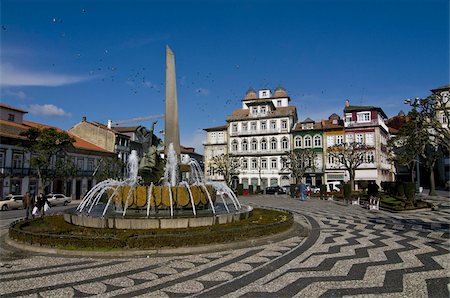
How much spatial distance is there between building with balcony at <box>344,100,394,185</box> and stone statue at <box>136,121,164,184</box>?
4323cm

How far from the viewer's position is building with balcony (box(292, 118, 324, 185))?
55.4 meters

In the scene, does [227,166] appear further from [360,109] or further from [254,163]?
[360,109]

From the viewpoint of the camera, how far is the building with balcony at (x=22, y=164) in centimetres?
3681

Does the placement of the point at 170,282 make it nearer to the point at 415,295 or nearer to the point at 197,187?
the point at 415,295

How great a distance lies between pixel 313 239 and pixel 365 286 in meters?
5.06

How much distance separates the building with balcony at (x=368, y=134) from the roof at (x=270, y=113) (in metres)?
9.07

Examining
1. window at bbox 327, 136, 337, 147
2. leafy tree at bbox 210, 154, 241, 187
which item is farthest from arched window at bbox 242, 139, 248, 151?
window at bbox 327, 136, 337, 147

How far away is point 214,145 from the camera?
207 ft

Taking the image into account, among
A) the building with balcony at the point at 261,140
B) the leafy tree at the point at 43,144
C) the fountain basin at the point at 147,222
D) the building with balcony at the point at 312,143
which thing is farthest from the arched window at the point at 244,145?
the fountain basin at the point at 147,222

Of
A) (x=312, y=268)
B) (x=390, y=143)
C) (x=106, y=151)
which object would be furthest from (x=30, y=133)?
(x=390, y=143)

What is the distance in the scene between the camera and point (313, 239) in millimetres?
11547

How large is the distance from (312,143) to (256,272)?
51.0m

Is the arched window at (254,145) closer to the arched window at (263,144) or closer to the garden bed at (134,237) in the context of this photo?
the arched window at (263,144)

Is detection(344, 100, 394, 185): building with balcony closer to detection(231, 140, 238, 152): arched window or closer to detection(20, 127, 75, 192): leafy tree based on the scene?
detection(231, 140, 238, 152): arched window
